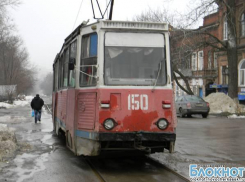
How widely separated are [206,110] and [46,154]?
53.7ft

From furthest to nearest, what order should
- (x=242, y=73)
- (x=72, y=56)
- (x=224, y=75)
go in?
(x=224, y=75) → (x=242, y=73) → (x=72, y=56)

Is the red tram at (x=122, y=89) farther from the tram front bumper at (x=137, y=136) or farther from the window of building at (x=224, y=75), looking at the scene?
the window of building at (x=224, y=75)

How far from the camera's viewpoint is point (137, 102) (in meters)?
6.96

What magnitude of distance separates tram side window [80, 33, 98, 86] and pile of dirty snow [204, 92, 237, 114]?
815 inches

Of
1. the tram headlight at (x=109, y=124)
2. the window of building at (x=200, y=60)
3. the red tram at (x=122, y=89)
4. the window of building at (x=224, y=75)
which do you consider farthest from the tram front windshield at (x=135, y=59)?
the window of building at (x=200, y=60)

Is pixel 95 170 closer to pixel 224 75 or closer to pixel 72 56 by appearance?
pixel 72 56

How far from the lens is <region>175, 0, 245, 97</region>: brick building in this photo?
108ft

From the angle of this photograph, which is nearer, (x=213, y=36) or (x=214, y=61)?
(x=213, y=36)

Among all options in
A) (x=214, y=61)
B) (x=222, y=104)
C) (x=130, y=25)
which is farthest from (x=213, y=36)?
(x=130, y=25)

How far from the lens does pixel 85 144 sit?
23.4 feet

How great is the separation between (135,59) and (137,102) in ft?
3.04

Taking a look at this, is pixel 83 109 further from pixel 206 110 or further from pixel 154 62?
pixel 206 110

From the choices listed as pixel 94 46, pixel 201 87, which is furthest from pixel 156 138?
pixel 201 87

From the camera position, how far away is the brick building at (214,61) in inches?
1291
